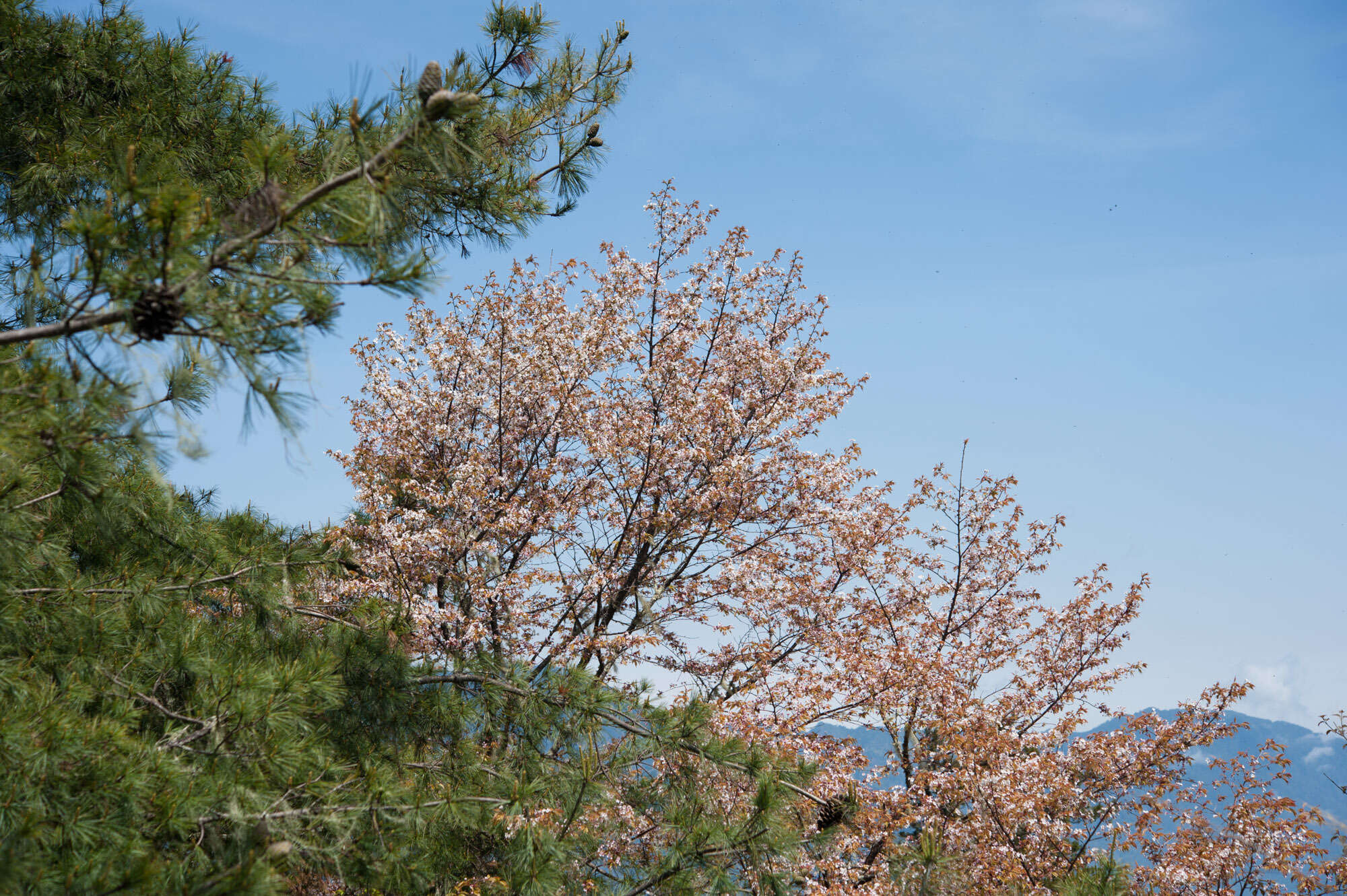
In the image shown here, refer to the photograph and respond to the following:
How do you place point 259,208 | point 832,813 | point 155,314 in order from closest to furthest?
point 155,314, point 259,208, point 832,813

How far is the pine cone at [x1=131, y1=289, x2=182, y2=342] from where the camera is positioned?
3.01m

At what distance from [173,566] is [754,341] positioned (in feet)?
23.0

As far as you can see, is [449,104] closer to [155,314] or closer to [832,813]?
[155,314]

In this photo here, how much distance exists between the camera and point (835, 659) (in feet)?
30.9

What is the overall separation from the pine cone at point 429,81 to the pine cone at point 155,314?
4.15 ft

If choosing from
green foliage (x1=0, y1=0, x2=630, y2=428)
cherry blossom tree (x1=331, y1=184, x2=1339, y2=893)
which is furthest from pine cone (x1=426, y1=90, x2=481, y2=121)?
cherry blossom tree (x1=331, y1=184, x2=1339, y2=893)

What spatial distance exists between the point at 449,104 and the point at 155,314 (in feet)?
4.54

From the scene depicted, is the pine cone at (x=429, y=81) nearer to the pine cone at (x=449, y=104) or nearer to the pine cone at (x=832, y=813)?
the pine cone at (x=449, y=104)

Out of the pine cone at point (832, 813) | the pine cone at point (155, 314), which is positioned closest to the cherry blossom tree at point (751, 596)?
the pine cone at point (832, 813)

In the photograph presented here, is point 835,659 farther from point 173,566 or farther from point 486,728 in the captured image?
point 173,566

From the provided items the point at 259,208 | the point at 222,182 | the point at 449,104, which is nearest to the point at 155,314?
the point at 259,208

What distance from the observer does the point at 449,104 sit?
10.8ft

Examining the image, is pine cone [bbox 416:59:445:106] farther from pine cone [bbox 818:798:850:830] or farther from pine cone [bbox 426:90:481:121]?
pine cone [bbox 818:798:850:830]

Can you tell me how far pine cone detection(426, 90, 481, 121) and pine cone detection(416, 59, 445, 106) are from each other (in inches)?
1.5
